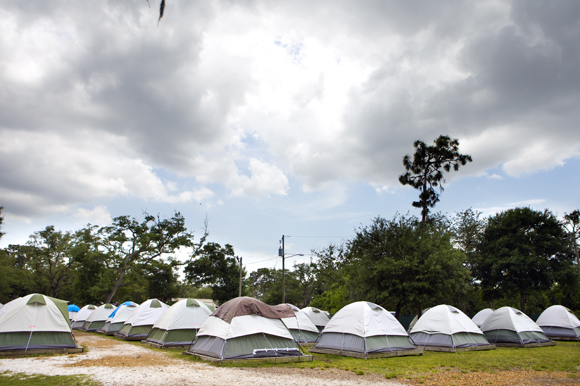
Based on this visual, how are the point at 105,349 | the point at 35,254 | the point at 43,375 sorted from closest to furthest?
the point at 43,375 < the point at 105,349 < the point at 35,254

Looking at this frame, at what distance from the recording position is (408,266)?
22.0m

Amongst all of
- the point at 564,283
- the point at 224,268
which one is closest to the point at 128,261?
the point at 224,268

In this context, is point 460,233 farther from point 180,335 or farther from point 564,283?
point 180,335

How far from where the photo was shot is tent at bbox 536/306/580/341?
66.1 ft

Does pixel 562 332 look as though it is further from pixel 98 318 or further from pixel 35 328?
pixel 98 318

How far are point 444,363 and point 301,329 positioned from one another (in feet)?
25.4

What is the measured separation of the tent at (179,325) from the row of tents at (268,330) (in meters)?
0.04

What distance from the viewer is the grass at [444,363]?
10.4 metres

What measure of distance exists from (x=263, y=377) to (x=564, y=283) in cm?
3379

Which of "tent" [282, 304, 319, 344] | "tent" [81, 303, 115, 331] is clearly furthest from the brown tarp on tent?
"tent" [81, 303, 115, 331]

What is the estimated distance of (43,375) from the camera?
8688 mm

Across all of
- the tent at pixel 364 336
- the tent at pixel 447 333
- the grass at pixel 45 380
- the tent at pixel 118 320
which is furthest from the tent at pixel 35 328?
the tent at pixel 447 333

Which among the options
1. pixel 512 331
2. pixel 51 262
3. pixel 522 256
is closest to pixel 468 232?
pixel 522 256

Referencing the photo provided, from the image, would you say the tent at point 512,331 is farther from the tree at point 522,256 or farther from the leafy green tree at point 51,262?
the leafy green tree at point 51,262
